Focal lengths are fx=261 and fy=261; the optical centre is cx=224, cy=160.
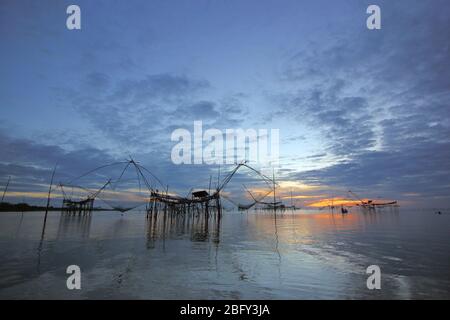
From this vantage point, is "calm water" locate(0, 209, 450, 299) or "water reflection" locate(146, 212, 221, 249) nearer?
"calm water" locate(0, 209, 450, 299)

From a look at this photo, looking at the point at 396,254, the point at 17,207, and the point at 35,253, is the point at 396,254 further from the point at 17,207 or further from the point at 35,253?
the point at 17,207

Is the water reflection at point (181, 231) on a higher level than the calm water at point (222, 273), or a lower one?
higher

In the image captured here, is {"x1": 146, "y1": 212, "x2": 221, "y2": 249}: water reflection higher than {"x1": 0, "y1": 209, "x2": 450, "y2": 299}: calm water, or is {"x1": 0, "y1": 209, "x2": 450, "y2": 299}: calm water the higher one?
{"x1": 146, "y1": 212, "x2": 221, "y2": 249}: water reflection

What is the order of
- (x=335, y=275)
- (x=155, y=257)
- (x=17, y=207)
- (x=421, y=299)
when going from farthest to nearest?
(x=17, y=207), (x=155, y=257), (x=335, y=275), (x=421, y=299)

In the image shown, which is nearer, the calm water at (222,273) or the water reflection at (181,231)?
the calm water at (222,273)

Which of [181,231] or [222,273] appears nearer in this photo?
[222,273]

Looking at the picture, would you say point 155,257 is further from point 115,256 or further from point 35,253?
point 35,253

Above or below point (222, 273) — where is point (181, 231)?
above
